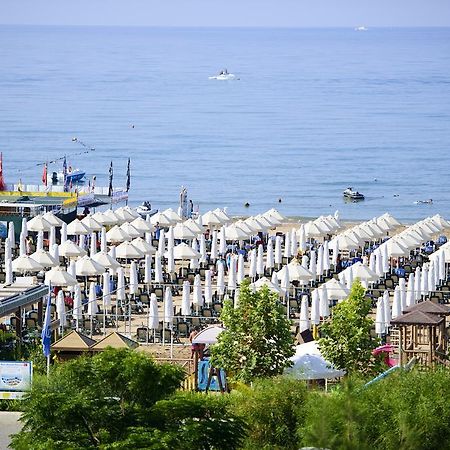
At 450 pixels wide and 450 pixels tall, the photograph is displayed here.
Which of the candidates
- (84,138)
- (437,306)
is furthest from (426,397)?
(84,138)

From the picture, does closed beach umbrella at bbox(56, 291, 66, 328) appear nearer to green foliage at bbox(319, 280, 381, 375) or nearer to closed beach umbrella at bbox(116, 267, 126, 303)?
closed beach umbrella at bbox(116, 267, 126, 303)

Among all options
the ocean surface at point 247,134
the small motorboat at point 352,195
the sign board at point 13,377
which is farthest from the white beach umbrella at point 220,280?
the small motorboat at point 352,195

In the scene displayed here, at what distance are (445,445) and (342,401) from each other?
1267 mm

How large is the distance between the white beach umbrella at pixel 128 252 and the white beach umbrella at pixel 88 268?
2101 millimetres

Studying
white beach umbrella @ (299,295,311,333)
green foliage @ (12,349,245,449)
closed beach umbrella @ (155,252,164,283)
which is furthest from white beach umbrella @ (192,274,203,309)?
green foliage @ (12,349,245,449)

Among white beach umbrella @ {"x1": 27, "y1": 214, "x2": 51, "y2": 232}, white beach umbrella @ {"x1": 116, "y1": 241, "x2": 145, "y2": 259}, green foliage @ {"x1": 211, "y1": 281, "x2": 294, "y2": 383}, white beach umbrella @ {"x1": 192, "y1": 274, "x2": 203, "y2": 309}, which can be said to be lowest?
green foliage @ {"x1": 211, "y1": 281, "x2": 294, "y2": 383}

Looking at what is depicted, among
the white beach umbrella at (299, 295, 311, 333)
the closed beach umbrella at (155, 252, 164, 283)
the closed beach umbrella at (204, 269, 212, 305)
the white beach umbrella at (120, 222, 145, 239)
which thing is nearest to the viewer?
the white beach umbrella at (299, 295, 311, 333)

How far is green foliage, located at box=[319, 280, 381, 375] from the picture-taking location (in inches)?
889

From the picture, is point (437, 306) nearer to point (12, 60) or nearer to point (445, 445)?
point (445, 445)

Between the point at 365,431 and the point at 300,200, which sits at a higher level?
the point at 300,200

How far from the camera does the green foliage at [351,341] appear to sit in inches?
889

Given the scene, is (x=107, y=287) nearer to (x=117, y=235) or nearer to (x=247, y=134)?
(x=117, y=235)

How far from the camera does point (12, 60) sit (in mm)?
187750

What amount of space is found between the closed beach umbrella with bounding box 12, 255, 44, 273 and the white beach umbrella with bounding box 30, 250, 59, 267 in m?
0.09
